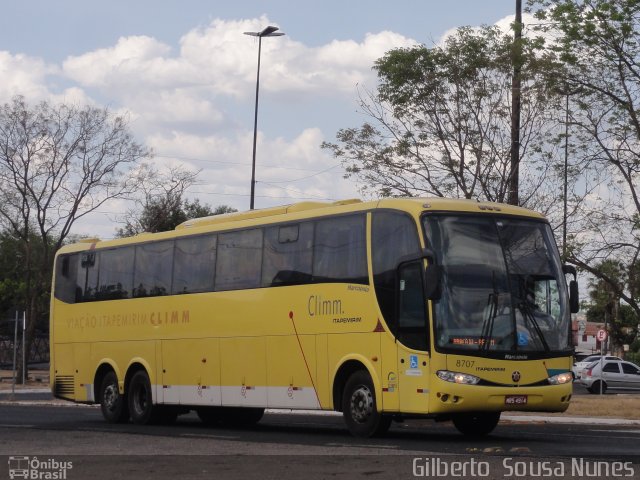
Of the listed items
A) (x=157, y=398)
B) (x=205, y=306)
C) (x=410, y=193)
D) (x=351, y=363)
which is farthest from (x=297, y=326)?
(x=410, y=193)

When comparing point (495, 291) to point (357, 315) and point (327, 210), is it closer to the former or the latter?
point (357, 315)

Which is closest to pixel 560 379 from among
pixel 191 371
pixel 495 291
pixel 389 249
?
pixel 495 291

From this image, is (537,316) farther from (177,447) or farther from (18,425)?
(18,425)

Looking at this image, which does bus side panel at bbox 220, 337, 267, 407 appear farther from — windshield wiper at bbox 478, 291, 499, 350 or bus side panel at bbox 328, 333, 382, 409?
windshield wiper at bbox 478, 291, 499, 350

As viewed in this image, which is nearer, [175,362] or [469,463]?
[469,463]

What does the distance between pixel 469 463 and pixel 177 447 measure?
479 centimetres

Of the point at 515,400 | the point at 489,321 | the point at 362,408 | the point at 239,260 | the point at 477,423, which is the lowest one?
the point at 477,423

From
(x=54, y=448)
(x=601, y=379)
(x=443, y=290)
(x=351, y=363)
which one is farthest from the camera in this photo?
(x=601, y=379)

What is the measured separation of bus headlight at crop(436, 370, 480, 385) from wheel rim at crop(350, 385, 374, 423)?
1486 millimetres

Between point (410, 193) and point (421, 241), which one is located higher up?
point (410, 193)

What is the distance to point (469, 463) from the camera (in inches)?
536

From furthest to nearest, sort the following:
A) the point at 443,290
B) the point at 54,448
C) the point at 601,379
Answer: the point at 601,379
the point at 443,290
the point at 54,448

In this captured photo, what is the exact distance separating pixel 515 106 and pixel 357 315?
13169mm

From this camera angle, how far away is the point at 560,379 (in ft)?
61.4
